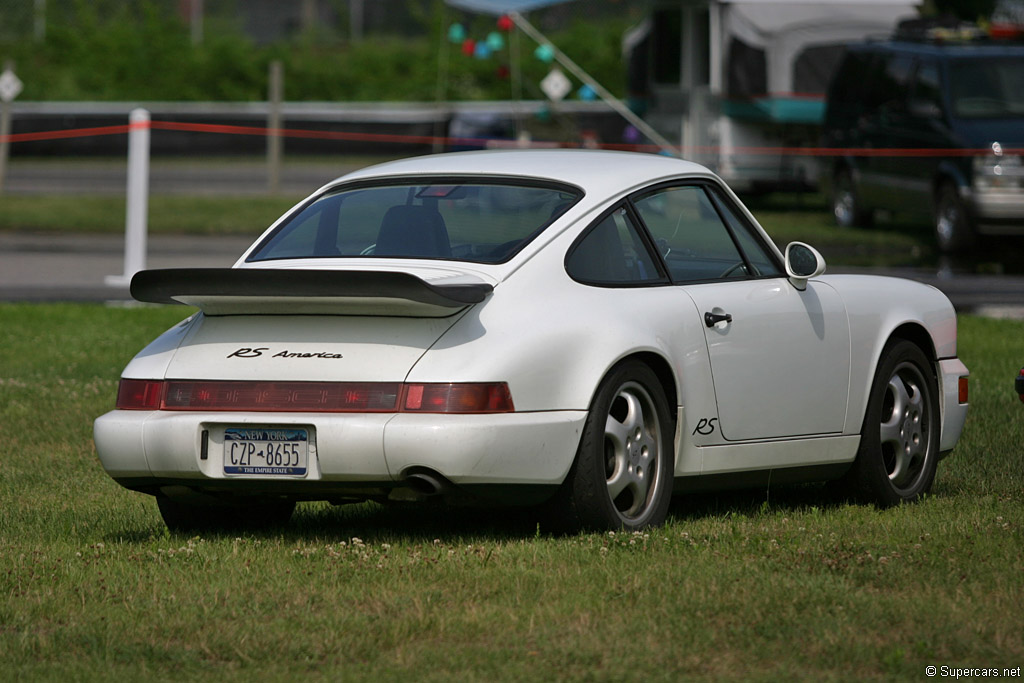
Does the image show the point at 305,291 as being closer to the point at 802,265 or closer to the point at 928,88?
the point at 802,265

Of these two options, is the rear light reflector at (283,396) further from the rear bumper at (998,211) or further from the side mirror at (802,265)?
the rear bumper at (998,211)

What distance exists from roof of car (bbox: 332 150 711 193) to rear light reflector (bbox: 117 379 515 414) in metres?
1.21

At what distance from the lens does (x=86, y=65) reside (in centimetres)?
4869

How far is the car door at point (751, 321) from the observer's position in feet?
21.7

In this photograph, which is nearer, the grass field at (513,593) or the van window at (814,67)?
the grass field at (513,593)

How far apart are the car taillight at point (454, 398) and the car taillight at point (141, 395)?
0.90 m

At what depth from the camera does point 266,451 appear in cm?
584

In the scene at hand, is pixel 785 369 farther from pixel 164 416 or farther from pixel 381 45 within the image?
pixel 381 45

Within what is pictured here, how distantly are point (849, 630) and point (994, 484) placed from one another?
113 inches

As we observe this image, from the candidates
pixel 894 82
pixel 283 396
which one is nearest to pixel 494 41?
pixel 894 82

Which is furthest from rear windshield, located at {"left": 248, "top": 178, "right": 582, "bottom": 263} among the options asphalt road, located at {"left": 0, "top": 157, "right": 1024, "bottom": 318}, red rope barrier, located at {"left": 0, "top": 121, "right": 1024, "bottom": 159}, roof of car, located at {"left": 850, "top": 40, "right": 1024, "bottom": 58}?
roof of car, located at {"left": 850, "top": 40, "right": 1024, "bottom": 58}

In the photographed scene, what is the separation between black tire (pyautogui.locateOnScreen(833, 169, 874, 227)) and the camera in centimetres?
2291

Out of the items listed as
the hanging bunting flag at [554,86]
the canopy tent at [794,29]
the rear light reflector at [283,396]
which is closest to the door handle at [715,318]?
the rear light reflector at [283,396]

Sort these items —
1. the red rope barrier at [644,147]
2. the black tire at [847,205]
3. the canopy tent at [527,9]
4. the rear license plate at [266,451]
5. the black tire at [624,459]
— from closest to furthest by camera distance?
the rear license plate at [266,451]
the black tire at [624,459]
the red rope barrier at [644,147]
the black tire at [847,205]
the canopy tent at [527,9]
